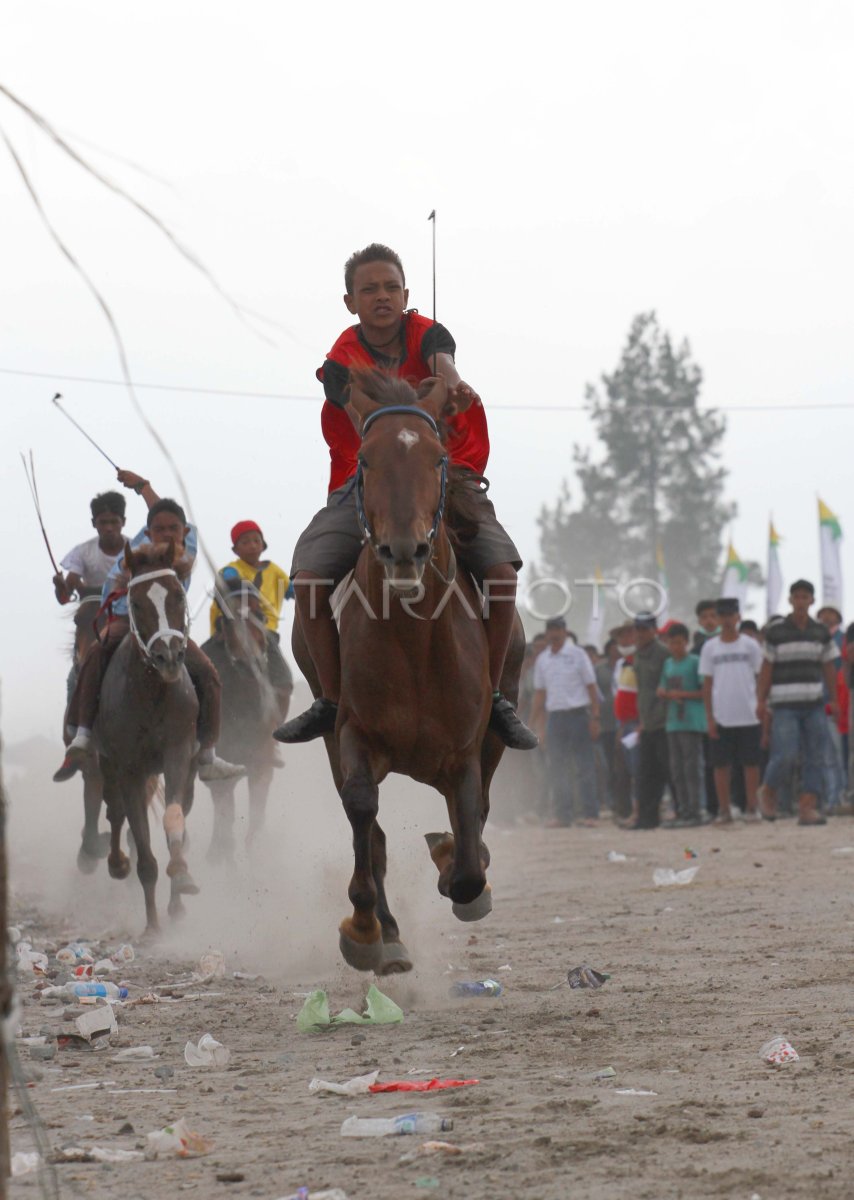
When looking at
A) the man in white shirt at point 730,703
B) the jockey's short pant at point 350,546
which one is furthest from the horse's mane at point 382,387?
the man in white shirt at point 730,703

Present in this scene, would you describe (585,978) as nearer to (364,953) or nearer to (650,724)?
(364,953)

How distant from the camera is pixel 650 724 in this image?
2028cm

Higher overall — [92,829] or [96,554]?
[96,554]

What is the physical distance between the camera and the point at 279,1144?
4797 millimetres

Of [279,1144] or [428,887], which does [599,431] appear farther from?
[279,1144]

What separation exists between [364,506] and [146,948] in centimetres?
541

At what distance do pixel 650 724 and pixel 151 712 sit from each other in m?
9.18

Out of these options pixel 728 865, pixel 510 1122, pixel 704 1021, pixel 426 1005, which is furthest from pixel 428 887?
pixel 510 1122

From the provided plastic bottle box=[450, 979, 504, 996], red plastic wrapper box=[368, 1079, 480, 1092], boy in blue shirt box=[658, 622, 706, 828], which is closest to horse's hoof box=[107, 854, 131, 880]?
plastic bottle box=[450, 979, 504, 996]

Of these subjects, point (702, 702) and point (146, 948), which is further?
point (702, 702)

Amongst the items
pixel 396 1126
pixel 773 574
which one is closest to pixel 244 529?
pixel 396 1126

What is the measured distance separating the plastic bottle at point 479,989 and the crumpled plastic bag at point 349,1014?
0.60 metres

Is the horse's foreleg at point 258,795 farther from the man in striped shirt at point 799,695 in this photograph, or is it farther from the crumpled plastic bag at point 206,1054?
the crumpled plastic bag at point 206,1054

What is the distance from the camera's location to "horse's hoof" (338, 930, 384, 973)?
7.37m
